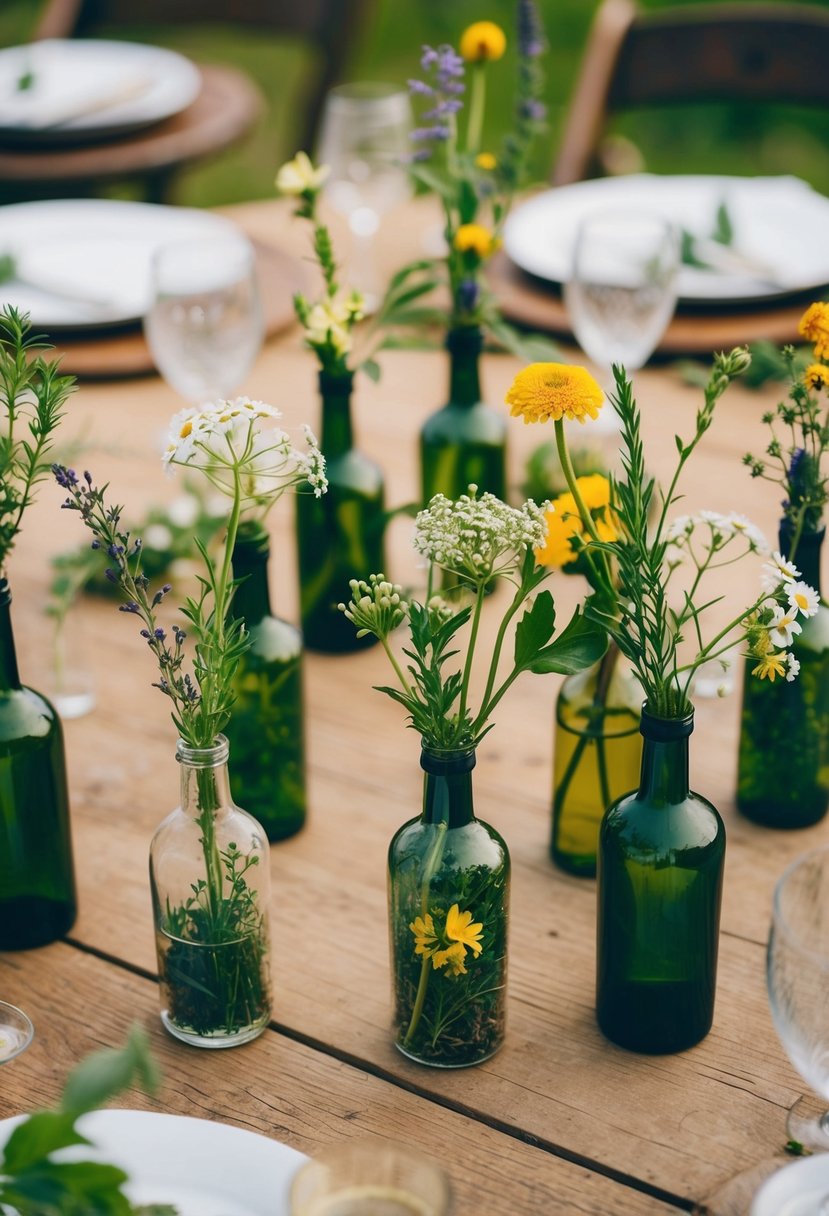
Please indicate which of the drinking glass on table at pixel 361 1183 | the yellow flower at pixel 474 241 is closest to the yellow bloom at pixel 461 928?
the drinking glass on table at pixel 361 1183

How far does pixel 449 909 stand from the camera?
853mm

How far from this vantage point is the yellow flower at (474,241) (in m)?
1.27

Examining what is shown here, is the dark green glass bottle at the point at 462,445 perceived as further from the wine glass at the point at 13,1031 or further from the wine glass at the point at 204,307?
the wine glass at the point at 13,1031

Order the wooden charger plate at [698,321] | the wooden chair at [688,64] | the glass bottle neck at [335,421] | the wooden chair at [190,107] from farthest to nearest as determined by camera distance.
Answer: the wooden chair at [688,64] < the wooden chair at [190,107] < the wooden charger plate at [698,321] < the glass bottle neck at [335,421]

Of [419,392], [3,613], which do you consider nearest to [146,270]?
[419,392]

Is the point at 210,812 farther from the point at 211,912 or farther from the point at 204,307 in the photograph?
the point at 204,307

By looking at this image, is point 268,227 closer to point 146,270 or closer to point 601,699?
point 146,270

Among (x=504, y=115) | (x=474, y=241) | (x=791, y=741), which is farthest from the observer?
(x=504, y=115)

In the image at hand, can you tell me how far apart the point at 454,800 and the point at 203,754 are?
0.14 meters

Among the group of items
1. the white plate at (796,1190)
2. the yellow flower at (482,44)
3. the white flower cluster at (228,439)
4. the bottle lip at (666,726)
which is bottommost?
the white plate at (796,1190)

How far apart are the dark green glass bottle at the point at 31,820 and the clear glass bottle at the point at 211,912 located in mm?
117

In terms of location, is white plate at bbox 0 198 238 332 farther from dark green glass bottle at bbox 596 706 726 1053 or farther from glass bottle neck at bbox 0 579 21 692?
dark green glass bottle at bbox 596 706 726 1053

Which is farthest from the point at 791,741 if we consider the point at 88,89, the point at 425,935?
the point at 88,89

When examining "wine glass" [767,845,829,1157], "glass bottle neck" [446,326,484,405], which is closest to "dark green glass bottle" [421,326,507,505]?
"glass bottle neck" [446,326,484,405]
